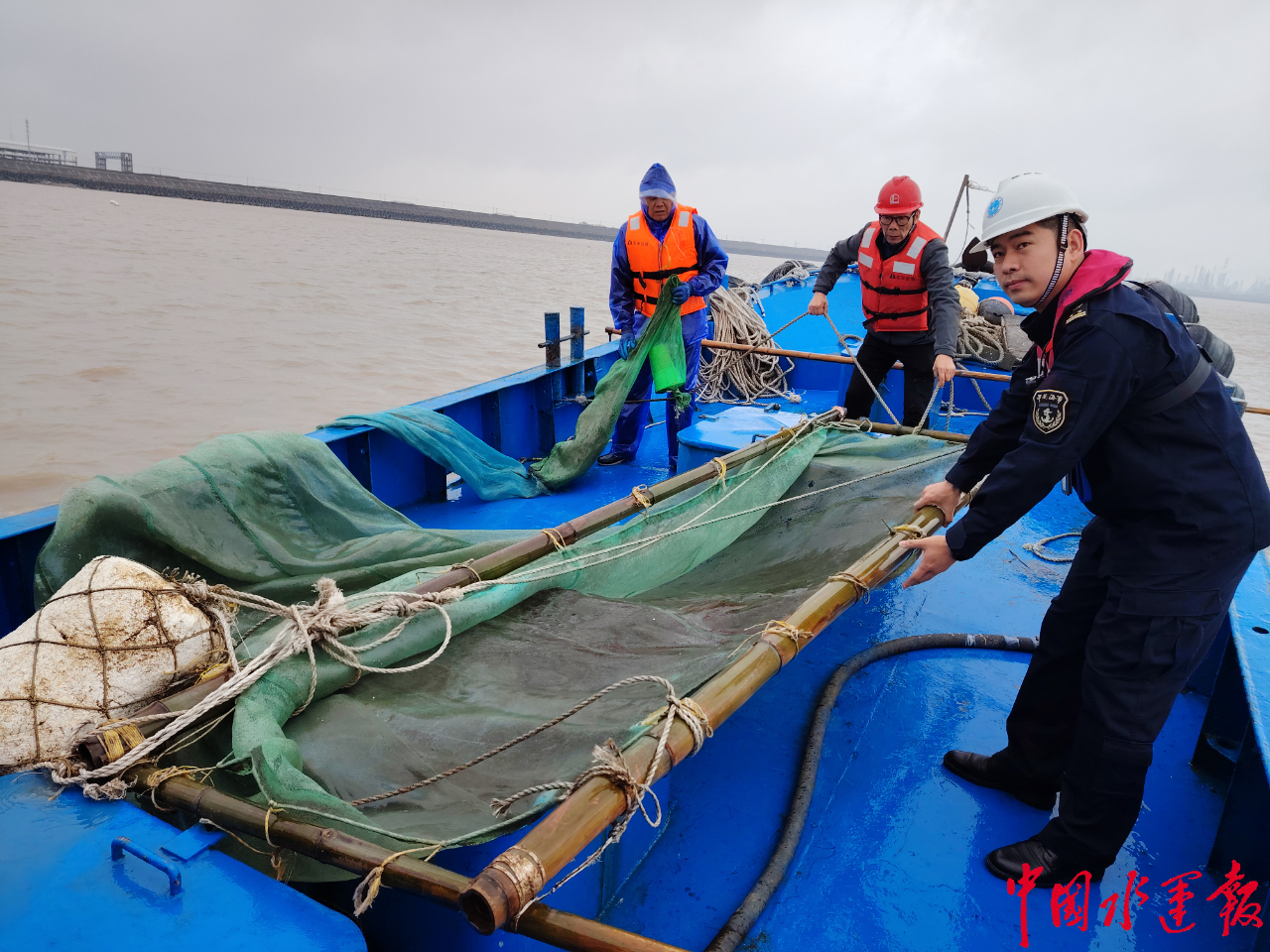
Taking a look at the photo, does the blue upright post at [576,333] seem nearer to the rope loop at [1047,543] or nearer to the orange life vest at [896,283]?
the orange life vest at [896,283]

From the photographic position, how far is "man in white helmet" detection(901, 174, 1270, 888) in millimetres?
1704

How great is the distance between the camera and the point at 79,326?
1087 cm

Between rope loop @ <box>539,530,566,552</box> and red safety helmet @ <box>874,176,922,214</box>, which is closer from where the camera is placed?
rope loop @ <box>539,530,566,552</box>

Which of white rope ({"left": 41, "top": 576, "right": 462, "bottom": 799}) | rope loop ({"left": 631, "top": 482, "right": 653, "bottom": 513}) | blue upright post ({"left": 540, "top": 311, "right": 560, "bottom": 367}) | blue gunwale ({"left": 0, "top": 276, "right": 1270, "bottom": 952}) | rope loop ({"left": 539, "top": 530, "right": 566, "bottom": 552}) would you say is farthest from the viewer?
blue upright post ({"left": 540, "top": 311, "right": 560, "bottom": 367})

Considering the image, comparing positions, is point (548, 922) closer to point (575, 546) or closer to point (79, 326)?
point (575, 546)

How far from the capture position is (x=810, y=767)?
2.35m

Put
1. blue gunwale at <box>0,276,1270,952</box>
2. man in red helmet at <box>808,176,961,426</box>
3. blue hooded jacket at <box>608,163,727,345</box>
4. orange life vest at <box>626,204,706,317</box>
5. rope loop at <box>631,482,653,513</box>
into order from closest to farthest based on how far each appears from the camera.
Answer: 1. blue gunwale at <box>0,276,1270,952</box>
2. rope loop at <box>631,482,653,513</box>
3. man in red helmet at <box>808,176,961,426</box>
4. blue hooded jacket at <box>608,163,727,345</box>
5. orange life vest at <box>626,204,706,317</box>

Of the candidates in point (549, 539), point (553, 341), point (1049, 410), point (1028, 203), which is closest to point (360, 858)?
point (549, 539)

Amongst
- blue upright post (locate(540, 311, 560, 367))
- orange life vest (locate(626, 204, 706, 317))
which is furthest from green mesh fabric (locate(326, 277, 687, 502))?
blue upright post (locate(540, 311, 560, 367))

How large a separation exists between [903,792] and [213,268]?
19888 mm

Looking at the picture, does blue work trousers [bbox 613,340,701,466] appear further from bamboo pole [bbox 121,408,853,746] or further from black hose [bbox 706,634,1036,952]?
black hose [bbox 706,634,1036,952]

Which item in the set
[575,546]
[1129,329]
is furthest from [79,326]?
[1129,329]

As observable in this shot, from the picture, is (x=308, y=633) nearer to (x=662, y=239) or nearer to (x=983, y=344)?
(x=662, y=239)

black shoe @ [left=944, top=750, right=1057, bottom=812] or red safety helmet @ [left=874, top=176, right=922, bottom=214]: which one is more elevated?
red safety helmet @ [left=874, top=176, right=922, bottom=214]
